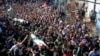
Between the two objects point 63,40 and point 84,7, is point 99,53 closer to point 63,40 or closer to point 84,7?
point 63,40

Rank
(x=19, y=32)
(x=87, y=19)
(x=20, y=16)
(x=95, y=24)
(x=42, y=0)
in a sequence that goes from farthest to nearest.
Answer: (x=42, y=0), (x=20, y=16), (x=87, y=19), (x=95, y=24), (x=19, y=32)

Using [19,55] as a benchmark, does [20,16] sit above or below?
below

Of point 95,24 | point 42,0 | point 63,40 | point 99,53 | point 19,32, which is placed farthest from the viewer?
point 42,0

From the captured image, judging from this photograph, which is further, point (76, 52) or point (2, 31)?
point (2, 31)

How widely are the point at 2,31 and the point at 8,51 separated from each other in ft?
15.8

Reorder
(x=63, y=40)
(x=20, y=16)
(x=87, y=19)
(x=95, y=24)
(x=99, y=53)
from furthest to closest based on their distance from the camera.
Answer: (x=20, y=16) < (x=87, y=19) < (x=95, y=24) < (x=63, y=40) < (x=99, y=53)

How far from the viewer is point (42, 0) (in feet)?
152

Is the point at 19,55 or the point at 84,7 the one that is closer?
the point at 19,55

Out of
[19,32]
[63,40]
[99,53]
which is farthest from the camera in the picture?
[19,32]

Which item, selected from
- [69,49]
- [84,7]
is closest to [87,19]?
[84,7]

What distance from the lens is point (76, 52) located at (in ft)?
61.3

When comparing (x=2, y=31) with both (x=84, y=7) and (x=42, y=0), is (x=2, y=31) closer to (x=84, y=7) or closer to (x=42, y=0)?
(x=84, y=7)

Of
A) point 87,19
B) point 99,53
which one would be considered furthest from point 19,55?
point 87,19

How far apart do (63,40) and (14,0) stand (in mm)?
26532
